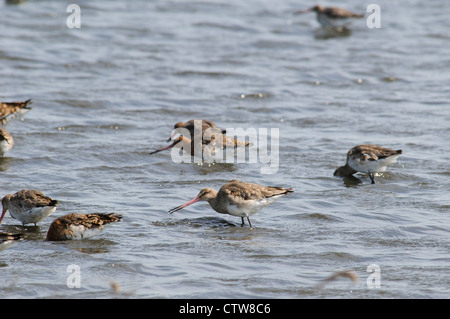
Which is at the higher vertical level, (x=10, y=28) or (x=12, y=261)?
(x=10, y=28)

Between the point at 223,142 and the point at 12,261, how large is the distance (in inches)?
205

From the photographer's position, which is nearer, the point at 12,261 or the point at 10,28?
the point at 12,261

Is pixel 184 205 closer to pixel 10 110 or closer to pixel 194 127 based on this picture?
pixel 194 127

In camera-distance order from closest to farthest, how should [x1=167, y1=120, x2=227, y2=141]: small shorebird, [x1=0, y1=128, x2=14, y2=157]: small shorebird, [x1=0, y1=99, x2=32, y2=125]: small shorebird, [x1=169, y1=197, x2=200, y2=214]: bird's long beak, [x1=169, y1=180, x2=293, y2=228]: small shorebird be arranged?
[x1=169, y1=180, x2=293, y2=228]: small shorebird → [x1=169, y1=197, x2=200, y2=214]: bird's long beak → [x1=0, y1=128, x2=14, y2=157]: small shorebird → [x1=167, y1=120, x2=227, y2=141]: small shorebird → [x1=0, y1=99, x2=32, y2=125]: small shorebird

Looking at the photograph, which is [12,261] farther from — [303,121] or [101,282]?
[303,121]

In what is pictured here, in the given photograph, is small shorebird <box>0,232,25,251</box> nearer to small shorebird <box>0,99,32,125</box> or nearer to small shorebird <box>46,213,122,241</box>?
small shorebird <box>46,213,122,241</box>

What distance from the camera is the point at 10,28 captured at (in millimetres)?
21922

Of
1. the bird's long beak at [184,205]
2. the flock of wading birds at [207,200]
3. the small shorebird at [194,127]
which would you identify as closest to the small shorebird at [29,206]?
the flock of wading birds at [207,200]

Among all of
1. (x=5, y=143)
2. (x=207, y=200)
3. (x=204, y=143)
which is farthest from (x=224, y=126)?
(x=207, y=200)

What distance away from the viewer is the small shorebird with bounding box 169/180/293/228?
31.0 ft

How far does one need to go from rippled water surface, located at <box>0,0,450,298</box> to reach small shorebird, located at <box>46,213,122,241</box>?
134 mm

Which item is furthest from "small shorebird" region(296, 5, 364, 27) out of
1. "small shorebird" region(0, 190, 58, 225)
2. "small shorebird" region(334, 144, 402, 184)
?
"small shorebird" region(0, 190, 58, 225)
